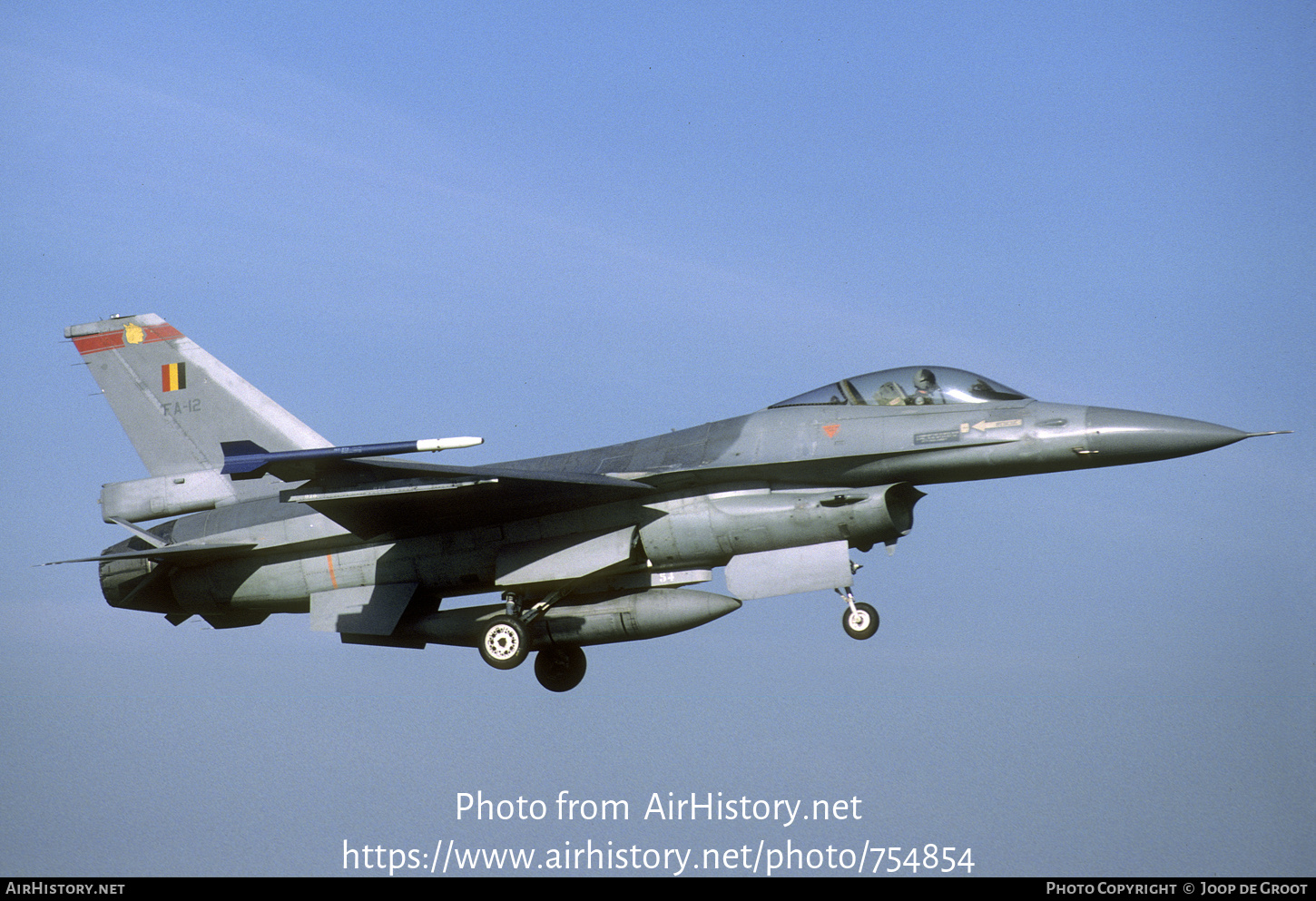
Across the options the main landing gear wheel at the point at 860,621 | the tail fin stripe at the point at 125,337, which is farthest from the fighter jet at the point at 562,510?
the tail fin stripe at the point at 125,337

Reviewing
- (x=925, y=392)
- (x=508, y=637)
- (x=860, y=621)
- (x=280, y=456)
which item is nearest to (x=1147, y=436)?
(x=925, y=392)

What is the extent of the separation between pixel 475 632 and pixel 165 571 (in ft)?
14.4

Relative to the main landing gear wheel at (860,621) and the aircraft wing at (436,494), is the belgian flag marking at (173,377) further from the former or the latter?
the main landing gear wheel at (860,621)

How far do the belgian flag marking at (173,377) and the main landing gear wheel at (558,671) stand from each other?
6.45 metres

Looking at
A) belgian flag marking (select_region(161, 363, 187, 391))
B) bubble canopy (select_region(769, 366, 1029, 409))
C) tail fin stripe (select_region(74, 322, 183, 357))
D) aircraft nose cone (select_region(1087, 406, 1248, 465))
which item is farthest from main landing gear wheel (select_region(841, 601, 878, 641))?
tail fin stripe (select_region(74, 322, 183, 357))

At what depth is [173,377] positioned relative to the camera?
20.5 m

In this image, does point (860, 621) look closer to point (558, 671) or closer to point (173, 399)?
point (558, 671)

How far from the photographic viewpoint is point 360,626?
18438 millimetres

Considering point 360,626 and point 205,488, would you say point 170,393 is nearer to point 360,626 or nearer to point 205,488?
point 205,488

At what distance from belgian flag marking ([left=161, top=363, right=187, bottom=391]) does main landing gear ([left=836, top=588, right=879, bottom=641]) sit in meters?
9.97

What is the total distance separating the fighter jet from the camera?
1650 centimetres

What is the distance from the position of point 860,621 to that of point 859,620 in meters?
0.03

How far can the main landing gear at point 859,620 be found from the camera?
16.9 metres

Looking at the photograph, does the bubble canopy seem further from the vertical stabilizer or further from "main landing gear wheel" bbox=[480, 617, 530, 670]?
the vertical stabilizer
